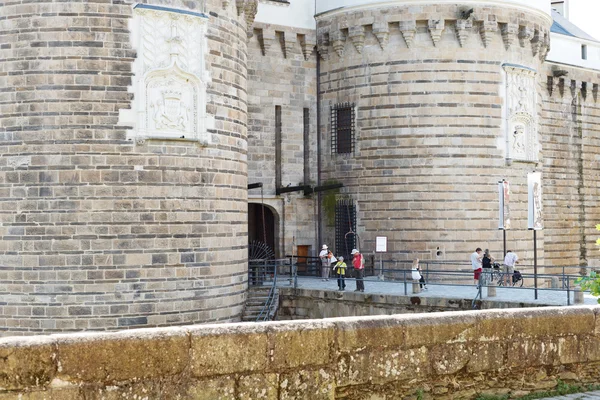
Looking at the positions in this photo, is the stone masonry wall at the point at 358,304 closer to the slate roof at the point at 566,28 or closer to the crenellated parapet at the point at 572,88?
the crenellated parapet at the point at 572,88

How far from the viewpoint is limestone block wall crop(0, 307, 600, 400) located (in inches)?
238

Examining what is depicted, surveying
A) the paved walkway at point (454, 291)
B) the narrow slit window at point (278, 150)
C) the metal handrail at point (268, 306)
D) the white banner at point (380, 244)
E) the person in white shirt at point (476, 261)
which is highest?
the narrow slit window at point (278, 150)

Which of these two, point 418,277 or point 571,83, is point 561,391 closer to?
point 418,277

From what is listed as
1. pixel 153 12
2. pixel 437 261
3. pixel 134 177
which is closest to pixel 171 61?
pixel 153 12

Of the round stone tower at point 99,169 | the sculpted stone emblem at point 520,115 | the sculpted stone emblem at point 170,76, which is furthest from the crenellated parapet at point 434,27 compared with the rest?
the round stone tower at point 99,169

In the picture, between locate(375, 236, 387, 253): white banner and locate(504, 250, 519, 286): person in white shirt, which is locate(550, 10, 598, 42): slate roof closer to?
locate(504, 250, 519, 286): person in white shirt

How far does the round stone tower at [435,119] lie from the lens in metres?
24.6

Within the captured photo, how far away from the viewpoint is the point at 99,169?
17156 millimetres

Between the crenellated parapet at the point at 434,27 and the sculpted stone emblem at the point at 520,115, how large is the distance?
0.90 metres

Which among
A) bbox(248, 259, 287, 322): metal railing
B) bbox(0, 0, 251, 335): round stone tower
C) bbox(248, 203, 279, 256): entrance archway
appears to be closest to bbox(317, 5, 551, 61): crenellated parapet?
bbox(248, 203, 279, 256): entrance archway

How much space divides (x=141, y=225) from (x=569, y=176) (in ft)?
64.5

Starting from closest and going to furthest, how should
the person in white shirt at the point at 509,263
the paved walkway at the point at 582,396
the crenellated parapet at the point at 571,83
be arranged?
1. the paved walkway at the point at 582,396
2. the person in white shirt at the point at 509,263
3. the crenellated parapet at the point at 571,83

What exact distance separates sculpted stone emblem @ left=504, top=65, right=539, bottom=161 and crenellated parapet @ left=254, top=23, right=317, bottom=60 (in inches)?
239

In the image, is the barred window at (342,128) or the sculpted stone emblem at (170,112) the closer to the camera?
the sculpted stone emblem at (170,112)
